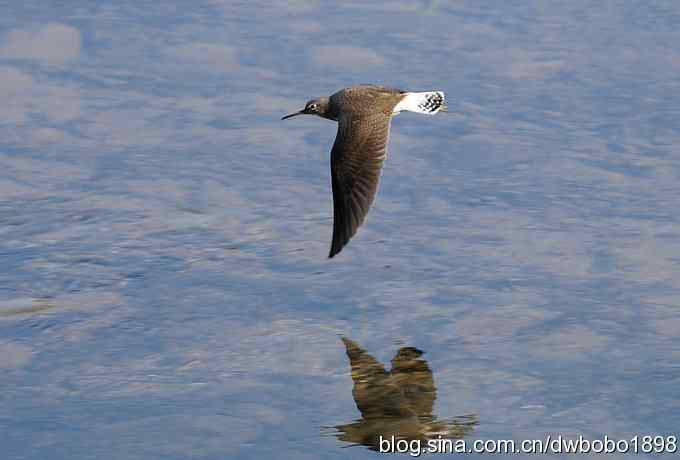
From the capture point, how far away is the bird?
727cm

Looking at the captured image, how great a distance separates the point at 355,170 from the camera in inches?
294

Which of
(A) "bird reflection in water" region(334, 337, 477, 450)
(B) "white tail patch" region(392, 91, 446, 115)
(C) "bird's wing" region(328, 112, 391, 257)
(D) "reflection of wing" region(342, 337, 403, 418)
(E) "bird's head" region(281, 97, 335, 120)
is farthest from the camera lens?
(E) "bird's head" region(281, 97, 335, 120)

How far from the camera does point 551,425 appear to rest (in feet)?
19.2

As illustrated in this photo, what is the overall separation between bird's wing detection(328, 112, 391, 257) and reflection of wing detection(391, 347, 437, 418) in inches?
35.1

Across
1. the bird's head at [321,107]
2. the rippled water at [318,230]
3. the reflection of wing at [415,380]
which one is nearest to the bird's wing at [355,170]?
the rippled water at [318,230]

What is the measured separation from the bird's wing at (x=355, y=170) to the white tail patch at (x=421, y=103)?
0.42m

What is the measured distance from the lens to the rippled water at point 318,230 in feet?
19.9

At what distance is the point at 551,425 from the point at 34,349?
251 centimetres

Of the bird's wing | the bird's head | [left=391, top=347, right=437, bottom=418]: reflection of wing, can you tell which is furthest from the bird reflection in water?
the bird's head

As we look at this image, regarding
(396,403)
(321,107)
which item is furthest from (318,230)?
(396,403)

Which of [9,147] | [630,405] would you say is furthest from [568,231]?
[9,147]

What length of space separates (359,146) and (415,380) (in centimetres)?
176

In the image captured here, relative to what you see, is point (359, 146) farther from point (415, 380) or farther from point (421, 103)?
point (415, 380)

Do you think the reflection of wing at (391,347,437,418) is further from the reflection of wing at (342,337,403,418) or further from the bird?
the bird
